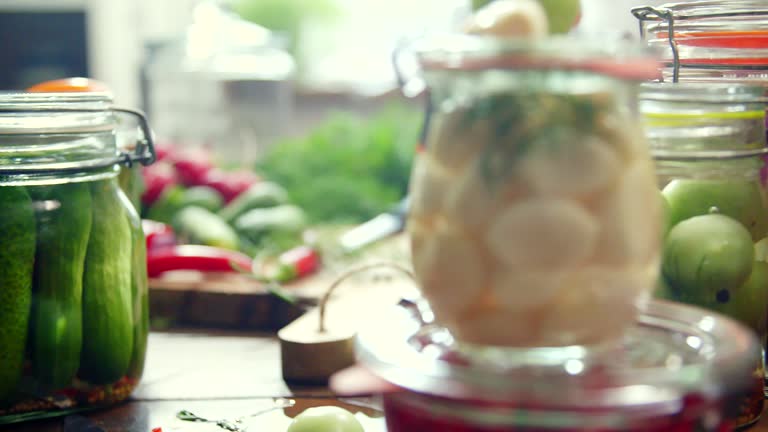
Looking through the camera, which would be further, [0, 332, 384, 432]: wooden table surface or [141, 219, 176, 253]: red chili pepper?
[141, 219, 176, 253]: red chili pepper

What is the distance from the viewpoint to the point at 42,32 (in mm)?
2621

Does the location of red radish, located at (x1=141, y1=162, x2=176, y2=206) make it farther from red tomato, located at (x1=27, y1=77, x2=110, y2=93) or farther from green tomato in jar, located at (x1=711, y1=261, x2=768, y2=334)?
green tomato in jar, located at (x1=711, y1=261, x2=768, y2=334)

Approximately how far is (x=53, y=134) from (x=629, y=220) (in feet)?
1.44

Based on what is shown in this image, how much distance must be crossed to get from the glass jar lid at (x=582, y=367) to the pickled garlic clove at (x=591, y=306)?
0.03 ft

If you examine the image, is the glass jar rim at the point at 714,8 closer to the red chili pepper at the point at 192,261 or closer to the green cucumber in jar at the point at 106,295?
the green cucumber in jar at the point at 106,295

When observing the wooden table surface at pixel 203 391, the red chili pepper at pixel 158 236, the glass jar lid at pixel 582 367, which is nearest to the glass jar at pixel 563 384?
the glass jar lid at pixel 582 367

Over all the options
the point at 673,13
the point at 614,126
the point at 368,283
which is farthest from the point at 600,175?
the point at 368,283

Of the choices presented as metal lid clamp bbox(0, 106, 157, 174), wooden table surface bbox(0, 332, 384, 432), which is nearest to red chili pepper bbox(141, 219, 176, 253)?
wooden table surface bbox(0, 332, 384, 432)

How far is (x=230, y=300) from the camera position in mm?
968

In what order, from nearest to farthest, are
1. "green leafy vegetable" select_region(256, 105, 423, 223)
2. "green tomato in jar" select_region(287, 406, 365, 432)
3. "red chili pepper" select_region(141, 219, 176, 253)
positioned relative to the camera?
"green tomato in jar" select_region(287, 406, 365, 432) < "red chili pepper" select_region(141, 219, 176, 253) < "green leafy vegetable" select_region(256, 105, 423, 223)

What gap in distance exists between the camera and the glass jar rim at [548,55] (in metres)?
0.39

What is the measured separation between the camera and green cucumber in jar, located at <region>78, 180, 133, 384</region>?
67 centimetres

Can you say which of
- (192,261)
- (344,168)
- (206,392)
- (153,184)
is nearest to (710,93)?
(206,392)

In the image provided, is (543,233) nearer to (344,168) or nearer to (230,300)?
(230,300)
